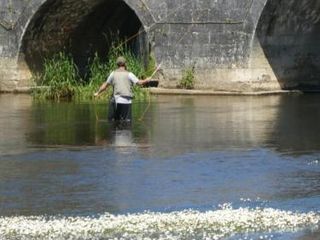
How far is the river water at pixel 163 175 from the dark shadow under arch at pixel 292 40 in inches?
187

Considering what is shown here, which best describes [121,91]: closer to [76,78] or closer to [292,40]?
[76,78]

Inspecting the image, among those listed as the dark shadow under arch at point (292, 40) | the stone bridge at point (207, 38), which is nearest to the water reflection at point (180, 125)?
the stone bridge at point (207, 38)

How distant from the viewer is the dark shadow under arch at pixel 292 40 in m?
26.7

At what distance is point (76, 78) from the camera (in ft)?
91.8

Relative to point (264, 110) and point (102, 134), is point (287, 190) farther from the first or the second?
point (264, 110)

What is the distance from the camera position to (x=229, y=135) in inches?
705

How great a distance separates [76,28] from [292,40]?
20.6 ft

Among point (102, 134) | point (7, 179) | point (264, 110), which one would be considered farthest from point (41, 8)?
point (7, 179)

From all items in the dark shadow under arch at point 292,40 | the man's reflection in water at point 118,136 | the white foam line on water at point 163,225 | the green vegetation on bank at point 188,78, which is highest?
the dark shadow under arch at point 292,40

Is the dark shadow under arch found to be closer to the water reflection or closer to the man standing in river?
the water reflection

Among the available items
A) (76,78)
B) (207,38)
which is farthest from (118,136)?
(76,78)

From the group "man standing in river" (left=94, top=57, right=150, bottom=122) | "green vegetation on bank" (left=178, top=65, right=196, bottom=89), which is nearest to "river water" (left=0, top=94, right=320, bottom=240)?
"man standing in river" (left=94, top=57, right=150, bottom=122)

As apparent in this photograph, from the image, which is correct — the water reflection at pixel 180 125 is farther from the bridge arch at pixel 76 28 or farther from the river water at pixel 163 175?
the bridge arch at pixel 76 28

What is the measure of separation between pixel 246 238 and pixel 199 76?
17.5 metres
